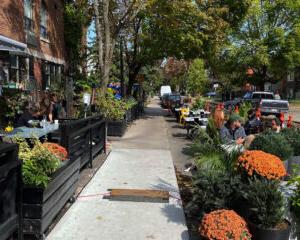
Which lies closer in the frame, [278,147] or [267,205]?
[267,205]

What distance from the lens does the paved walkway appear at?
5.43 m

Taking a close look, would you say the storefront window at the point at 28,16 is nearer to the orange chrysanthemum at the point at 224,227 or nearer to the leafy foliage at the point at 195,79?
the orange chrysanthemum at the point at 224,227

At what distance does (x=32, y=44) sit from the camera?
63.2 ft

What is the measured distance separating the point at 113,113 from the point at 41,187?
11.5 meters

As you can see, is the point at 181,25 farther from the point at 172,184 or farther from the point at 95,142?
the point at 172,184

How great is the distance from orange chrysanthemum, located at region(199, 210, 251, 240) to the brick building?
9.17m

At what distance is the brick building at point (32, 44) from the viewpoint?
1642 centimetres

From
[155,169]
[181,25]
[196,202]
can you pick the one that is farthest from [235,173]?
[181,25]

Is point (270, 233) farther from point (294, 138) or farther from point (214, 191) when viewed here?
point (294, 138)

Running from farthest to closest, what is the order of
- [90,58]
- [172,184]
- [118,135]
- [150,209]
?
[90,58], [118,135], [172,184], [150,209]

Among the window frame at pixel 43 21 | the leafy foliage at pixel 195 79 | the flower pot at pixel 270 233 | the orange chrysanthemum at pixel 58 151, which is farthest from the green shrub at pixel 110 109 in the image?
the leafy foliage at pixel 195 79

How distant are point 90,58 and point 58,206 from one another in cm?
2233

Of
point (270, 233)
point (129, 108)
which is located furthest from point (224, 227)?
point (129, 108)

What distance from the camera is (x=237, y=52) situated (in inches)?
1746
